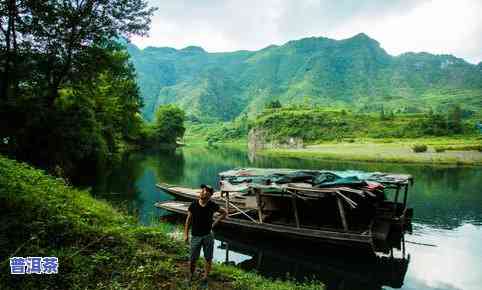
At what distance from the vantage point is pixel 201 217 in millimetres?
8844

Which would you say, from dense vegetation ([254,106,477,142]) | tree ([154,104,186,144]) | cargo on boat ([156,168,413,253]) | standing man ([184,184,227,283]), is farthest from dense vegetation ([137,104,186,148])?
standing man ([184,184,227,283])

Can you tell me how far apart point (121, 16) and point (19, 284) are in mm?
23639

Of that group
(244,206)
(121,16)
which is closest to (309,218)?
(244,206)

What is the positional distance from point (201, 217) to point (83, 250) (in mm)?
2948

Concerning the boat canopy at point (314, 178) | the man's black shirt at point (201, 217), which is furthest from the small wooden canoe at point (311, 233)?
the man's black shirt at point (201, 217)

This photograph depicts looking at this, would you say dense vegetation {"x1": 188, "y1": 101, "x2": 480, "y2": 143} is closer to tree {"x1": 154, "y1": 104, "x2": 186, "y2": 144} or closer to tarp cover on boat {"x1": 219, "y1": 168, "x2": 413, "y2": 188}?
tree {"x1": 154, "y1": 104, "x2": 186, "y2": 144}

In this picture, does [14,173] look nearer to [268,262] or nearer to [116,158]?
[268,262]

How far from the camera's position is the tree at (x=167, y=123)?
116 meters

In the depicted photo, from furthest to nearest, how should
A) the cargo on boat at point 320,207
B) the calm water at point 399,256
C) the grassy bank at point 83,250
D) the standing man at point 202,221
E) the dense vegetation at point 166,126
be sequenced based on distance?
the dense vegetation at point 166,126
the cargo on boat at point 320,207
the calm water at point 399,256
the standing man at point 202,221
the grassy bank at point 83,250

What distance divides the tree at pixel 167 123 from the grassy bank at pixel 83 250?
106 meters

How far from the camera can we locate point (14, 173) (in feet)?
42.8

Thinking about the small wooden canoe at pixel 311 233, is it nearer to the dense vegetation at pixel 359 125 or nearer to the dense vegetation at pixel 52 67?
the dense vegetation at pixel 52 67

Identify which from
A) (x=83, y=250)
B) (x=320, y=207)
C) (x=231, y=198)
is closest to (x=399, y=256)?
(x=320, y=207)

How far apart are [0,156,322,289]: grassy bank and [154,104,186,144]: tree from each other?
105761 mm
